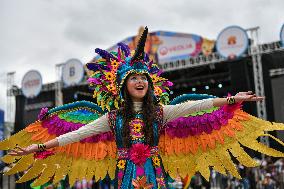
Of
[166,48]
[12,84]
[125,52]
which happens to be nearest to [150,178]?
[125,52]

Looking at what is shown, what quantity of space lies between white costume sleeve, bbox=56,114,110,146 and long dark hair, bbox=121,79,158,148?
0.56ft

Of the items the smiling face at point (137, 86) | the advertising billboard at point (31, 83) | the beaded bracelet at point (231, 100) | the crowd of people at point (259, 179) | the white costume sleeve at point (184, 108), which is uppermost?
the advertising billboard at point (31, 83)

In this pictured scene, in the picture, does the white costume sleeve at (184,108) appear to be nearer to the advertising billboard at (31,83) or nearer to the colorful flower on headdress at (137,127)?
the colorful flower on headdress at (137,127)

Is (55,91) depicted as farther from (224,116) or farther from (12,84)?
(224,116)

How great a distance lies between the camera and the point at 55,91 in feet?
54.7

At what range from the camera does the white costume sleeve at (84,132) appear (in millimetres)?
2914

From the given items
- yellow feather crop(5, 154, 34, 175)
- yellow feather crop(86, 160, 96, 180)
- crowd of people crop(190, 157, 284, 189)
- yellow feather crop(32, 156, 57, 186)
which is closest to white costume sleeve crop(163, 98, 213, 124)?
yellow feather crop(86, 160, 96, 180)

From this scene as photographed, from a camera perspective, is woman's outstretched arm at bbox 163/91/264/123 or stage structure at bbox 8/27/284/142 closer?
woman's outstretched arm at bbox 163/91/264/123

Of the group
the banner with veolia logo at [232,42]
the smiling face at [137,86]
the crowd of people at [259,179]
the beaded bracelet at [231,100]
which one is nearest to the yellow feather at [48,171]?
the smiling face at [137,86]

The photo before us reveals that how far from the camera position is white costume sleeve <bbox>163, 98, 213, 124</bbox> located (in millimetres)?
2865

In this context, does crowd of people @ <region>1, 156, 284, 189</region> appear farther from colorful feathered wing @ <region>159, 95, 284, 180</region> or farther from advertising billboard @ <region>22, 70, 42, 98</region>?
advertising billboard @ <region>22, 70, 42, 98</region>

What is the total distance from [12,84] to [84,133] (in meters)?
15.8

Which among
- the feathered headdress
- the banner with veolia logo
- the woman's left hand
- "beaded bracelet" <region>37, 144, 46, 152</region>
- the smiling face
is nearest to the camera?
the woman's left hand

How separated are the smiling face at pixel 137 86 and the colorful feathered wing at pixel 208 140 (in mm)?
403
